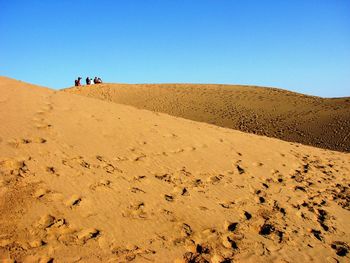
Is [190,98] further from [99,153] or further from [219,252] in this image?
[219,252]

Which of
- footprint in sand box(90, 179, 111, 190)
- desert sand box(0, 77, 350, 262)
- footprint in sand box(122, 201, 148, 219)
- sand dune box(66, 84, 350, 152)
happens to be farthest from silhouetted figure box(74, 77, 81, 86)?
footprint in sand box(122, 201, 148, 219)

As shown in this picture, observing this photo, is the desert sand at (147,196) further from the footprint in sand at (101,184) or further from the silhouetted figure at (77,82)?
the silhouetted figure at (77,82)

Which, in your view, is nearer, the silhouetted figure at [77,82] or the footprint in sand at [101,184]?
the footprint in sand at [101,184]

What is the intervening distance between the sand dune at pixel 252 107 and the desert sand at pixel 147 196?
461 inches

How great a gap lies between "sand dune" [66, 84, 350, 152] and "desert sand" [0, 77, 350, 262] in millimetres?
11711

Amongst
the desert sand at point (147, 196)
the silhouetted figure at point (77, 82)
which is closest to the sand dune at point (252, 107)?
the silhouetted figure at point (77, 82)

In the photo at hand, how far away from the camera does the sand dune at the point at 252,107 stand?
20.3 m

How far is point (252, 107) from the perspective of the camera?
26.4m

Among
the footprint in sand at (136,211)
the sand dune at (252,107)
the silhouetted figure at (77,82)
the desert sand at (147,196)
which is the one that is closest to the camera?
the desert sand at (147,196)

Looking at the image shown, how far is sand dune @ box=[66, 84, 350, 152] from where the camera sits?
20.3m

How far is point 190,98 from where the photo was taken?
30.2m

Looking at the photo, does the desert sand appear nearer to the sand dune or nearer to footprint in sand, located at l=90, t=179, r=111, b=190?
footprint in sand, located at l=90, t=179, r=111, b=190

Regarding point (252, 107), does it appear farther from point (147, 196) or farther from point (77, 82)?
point (147, 196)

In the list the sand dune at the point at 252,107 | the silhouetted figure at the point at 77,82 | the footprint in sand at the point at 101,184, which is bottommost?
the footprint in sand at the point at 101,184
